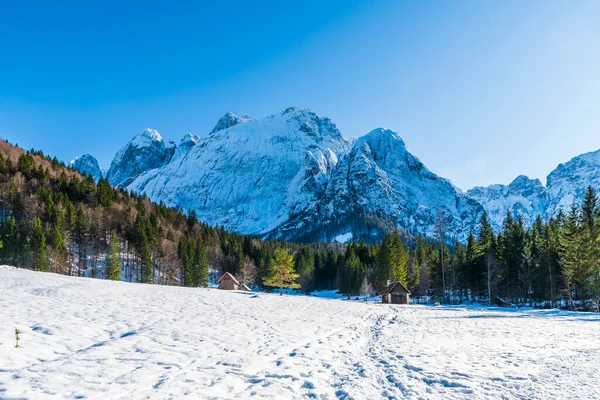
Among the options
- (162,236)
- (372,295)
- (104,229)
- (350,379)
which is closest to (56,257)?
(104,229)

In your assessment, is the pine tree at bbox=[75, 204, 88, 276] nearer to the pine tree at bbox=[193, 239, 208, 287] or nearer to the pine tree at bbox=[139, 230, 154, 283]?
the pine tree at bbox=[139, 230, 154, 283]

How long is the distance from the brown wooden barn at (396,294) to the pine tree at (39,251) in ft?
186

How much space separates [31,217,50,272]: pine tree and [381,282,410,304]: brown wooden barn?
56.8 m

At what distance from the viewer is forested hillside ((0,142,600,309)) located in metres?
53.7

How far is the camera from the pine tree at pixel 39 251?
182ft

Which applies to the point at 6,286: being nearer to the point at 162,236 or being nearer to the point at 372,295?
the point at 162,236

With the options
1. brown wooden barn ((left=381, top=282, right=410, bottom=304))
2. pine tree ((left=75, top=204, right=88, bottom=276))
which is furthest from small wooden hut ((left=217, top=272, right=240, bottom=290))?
pine tree ((left=75, top=204, right=88, bottom=276))

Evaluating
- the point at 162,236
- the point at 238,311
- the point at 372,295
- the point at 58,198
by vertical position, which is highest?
the point at 58,198

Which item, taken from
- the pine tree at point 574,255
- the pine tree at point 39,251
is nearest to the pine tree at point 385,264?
the pine tree at point 574,255

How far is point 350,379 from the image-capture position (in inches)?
409

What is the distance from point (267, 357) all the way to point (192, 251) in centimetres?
7086

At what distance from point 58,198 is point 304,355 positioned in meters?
81.6

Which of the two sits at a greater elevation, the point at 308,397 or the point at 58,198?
the point at 58,198

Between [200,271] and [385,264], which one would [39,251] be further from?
[385,264]
